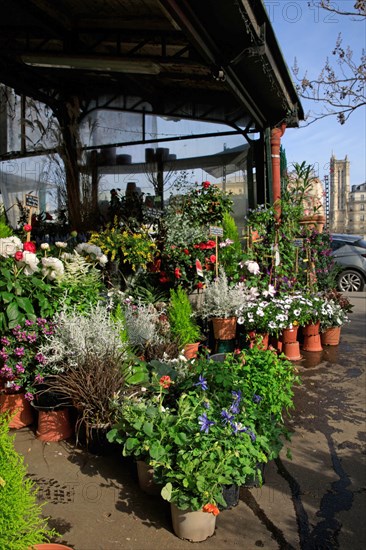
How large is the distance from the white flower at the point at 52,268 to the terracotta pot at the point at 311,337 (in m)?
3.67

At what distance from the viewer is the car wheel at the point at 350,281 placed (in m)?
12.3

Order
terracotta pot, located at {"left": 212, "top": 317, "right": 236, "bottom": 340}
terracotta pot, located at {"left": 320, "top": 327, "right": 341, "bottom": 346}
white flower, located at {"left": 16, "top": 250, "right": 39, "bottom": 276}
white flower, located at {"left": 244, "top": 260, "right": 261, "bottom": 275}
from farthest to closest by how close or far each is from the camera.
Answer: terracotta pot, located at {"left": 320, "top": 327, "right": 341, "bottom": 346}, white flower, located at {"left": 244, "top": 260, "right": 261, "bottom": 275}, terracotta pot, located at {"left": 212, "top": 317, "right": 236, "bottom": 340}, white flower, located at {"left": 16, "top": 250, "right": 39, "bottom": 276}

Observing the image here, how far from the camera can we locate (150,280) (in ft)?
19.9

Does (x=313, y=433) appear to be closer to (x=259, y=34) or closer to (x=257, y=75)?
(x=259, y=34)

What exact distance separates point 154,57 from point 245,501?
17.1ft

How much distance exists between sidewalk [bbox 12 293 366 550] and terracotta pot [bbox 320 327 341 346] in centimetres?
268

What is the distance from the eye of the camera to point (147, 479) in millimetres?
2695

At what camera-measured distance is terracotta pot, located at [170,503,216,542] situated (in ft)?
7.61

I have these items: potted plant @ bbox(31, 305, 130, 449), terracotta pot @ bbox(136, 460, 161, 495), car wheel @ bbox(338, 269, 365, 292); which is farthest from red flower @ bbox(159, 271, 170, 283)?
car wheel @ bbox(338, 269, 365, 292)

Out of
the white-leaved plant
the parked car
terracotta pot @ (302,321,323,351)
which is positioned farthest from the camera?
the parked car

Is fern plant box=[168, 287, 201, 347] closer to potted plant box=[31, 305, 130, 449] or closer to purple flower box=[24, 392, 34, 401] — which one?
potted plant box=[31, 305, 130, 449]

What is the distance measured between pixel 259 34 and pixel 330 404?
367 cm

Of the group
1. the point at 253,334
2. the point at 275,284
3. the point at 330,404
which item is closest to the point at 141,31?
the point at 275,284

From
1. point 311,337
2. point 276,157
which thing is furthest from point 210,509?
point 276,157
